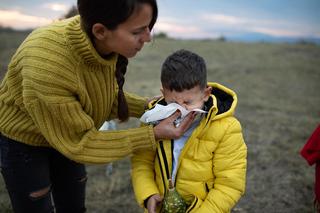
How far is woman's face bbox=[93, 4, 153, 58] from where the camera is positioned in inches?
63.6

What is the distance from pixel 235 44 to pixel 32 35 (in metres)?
12.7

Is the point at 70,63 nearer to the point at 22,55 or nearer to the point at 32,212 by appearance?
the point at 22,55

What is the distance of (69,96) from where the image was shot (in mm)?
1710

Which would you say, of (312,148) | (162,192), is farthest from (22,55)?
(312,148)

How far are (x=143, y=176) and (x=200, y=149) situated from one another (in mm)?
371

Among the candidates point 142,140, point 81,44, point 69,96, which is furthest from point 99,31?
point 142,140

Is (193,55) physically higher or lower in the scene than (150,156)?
higher

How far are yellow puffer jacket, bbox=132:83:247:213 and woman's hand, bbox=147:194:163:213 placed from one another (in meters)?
0.08

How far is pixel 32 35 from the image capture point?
1764 millimetres

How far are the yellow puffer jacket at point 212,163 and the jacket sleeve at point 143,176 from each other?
98 millimetres

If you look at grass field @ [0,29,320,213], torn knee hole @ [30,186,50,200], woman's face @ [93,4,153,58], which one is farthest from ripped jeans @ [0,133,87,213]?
grass field @ [0,29,320,213]

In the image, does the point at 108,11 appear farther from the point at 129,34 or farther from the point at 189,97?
the point at 189,97

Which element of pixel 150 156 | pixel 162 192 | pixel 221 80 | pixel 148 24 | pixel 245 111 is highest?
pixel 148 24

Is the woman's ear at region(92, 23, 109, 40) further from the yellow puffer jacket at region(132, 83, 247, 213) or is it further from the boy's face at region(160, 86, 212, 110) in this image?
the yellow puffer jacket at region(132, 83, 247, 213)
